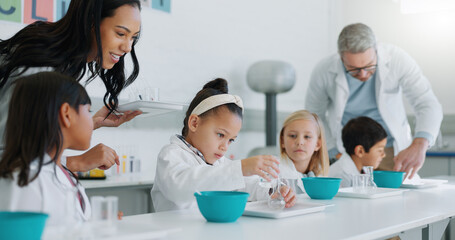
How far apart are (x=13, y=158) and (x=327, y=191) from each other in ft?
3.56

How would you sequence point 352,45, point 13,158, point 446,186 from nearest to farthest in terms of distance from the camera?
point 13,158, point 446,186, point 352,45

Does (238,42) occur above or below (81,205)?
above

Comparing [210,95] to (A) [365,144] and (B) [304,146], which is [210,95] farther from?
(A) [365,144]

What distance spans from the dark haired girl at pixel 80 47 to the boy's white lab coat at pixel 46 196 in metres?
0.29

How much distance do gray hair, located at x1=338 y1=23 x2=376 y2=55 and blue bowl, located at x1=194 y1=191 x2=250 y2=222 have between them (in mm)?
1723

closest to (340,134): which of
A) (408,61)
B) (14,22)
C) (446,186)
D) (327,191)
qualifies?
(408,61)

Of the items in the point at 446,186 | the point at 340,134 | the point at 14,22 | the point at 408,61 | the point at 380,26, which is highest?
the point at 380,26

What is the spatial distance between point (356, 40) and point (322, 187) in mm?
1250

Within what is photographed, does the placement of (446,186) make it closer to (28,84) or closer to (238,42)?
(28,84)

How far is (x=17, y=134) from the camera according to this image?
3.46 feet

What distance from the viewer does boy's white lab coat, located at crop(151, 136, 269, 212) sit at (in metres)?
1.47

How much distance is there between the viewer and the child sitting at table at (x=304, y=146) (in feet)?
8.16

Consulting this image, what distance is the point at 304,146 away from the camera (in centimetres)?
249

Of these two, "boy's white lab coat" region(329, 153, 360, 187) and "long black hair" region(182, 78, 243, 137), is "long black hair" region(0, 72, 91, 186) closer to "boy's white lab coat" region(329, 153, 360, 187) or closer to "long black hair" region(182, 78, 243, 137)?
"long black hair" region(182, 78, 243, 137)
